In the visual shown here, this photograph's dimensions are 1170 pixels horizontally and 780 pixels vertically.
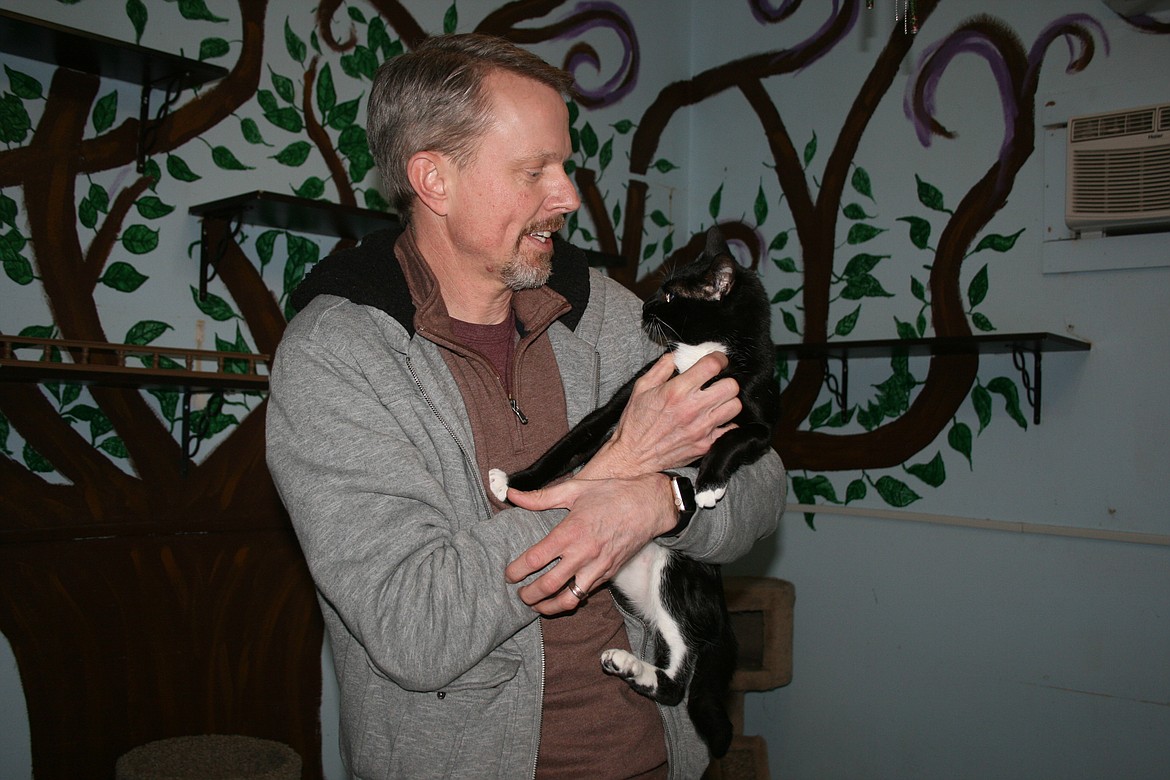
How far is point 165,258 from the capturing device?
2533 mm

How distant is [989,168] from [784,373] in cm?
107

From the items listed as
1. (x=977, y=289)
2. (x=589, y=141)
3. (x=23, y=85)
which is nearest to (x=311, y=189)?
(x=23, y=85)

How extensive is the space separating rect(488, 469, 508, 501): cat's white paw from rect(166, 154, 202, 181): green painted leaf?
1.68 m

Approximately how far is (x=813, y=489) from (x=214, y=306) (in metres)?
2.31

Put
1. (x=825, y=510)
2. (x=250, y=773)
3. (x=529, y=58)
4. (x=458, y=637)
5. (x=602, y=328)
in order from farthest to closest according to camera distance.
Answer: (x=825, y=510), (x=250, y=773), (x=602, y=328), (x=529, y=58), (x=458, y=637)

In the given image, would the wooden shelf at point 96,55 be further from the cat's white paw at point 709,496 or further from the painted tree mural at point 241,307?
the cat's white paw at point 709,496

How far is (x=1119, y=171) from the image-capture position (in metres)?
2.89

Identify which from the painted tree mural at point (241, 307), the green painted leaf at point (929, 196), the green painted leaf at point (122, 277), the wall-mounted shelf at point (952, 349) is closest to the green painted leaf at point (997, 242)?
the painted tree mural at point (241, 307)

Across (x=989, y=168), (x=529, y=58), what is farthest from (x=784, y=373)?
(x=529, y=58)

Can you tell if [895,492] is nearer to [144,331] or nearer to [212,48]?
[144,331]

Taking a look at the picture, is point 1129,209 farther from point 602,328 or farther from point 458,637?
point 458,637

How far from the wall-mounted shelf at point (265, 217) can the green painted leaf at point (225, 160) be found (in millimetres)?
141

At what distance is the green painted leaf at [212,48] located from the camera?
8.50 feet

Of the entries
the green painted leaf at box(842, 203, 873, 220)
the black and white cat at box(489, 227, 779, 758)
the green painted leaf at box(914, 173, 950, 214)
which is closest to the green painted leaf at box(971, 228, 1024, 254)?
the green painted leaf at box(914, 173, 950, 214)
